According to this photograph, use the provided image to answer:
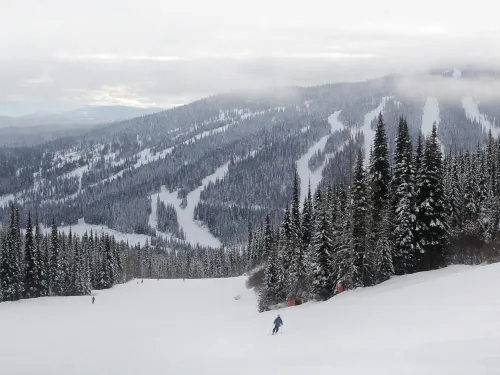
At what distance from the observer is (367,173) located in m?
40.8

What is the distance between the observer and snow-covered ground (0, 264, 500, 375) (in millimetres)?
14672

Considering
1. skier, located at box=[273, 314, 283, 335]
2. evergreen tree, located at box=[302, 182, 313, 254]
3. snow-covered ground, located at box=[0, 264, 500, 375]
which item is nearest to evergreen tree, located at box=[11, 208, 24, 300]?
snow-covered ground, located at box=[0, 264, 500, 375]

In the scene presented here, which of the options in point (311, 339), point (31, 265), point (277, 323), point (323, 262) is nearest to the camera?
point (311, 339)

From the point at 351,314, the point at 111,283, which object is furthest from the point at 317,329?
the point at 111,283

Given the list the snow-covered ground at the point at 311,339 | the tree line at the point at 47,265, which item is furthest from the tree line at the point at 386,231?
the tree line at the point at 47,265

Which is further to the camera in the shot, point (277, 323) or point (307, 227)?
point (307, 227)

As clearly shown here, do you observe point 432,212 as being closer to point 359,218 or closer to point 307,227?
point 359,218

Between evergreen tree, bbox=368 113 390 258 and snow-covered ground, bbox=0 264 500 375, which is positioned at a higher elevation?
evergreen tree, bbox=368 113 390 258

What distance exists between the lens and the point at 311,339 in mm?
22922

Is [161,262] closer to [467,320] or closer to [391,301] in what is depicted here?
[391,301]

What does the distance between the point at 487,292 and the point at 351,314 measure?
308 inches

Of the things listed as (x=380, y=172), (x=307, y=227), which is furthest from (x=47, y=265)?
(x=380, y=172)

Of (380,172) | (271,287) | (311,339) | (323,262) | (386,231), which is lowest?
(271,287)

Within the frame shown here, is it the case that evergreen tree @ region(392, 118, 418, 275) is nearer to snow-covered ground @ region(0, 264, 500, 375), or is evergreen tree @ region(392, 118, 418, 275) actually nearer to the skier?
snow-covered ground @ region(0, 264, 500, 375)
